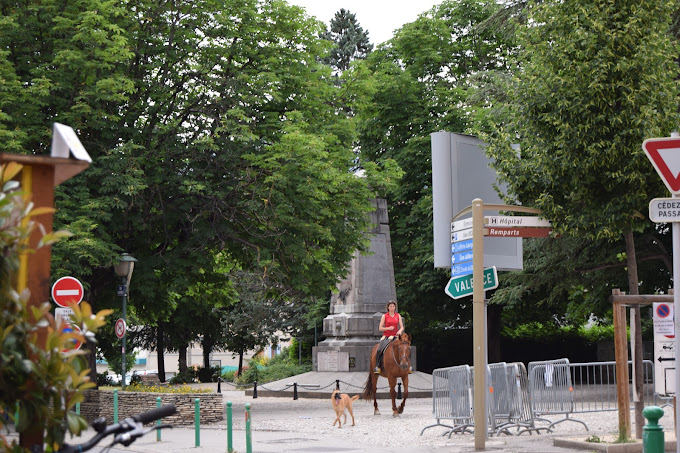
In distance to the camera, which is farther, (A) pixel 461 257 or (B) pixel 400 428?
(B) pixel 400 428

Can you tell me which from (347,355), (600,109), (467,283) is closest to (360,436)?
(467,283)

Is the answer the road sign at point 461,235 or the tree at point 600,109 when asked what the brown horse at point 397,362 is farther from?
the tree at point 600,109

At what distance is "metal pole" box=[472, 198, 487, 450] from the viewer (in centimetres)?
1390

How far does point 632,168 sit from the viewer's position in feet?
46.6

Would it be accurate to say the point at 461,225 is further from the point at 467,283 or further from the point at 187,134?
the point at 187,134

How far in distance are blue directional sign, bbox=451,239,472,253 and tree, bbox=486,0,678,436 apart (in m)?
1.42

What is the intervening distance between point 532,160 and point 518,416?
174 inches

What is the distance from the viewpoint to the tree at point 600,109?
1418cm

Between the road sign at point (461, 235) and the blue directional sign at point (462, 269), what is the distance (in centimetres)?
37

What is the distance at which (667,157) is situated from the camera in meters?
9.09

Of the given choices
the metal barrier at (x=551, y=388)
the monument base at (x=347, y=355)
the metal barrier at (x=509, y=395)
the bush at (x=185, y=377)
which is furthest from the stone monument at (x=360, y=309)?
the bush at (x=185, y=377)

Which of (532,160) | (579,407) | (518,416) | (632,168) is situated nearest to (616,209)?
(632,168)

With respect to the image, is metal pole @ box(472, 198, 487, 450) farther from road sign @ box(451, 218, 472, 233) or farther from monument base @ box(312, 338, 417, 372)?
monument base @ box(312, 338, 417, 372)

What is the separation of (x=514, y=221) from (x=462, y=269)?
3.41 feet
